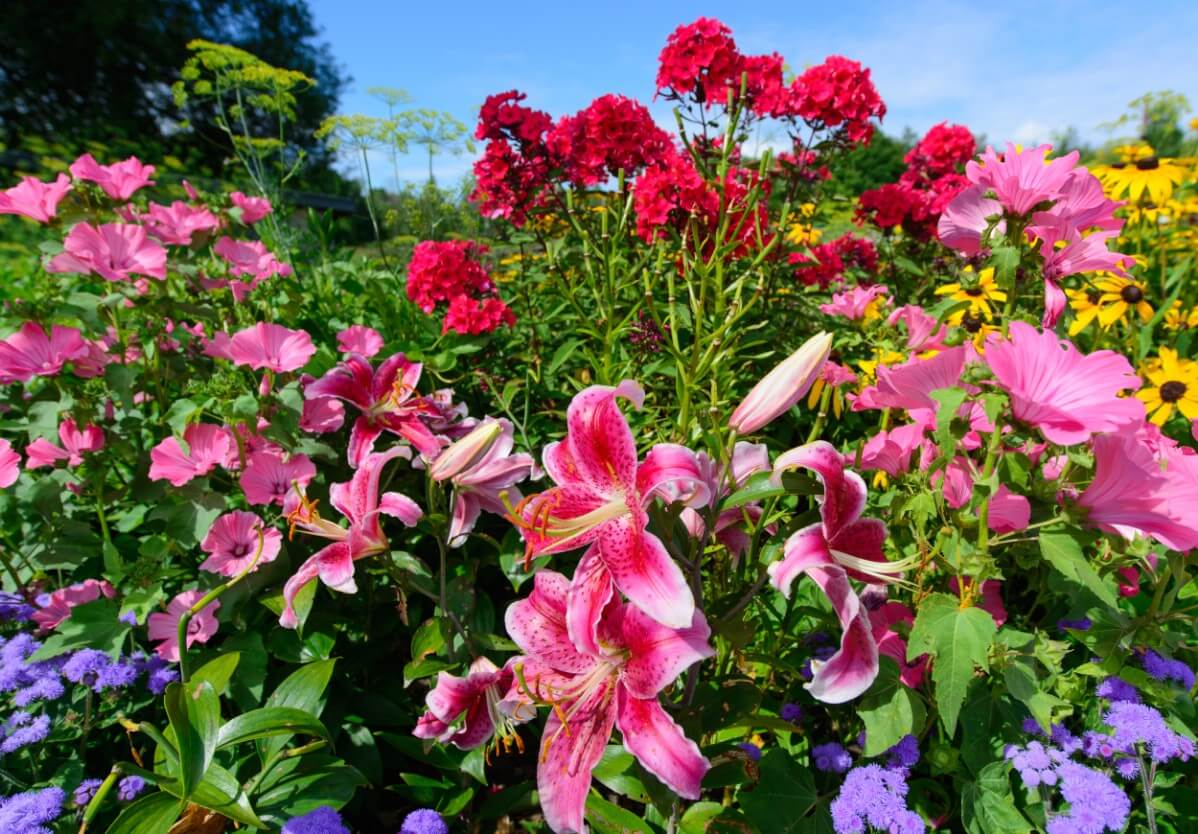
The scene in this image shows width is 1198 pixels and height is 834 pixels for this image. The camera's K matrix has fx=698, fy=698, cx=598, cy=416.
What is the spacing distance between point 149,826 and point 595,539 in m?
0.91

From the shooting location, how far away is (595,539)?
0.93 metres

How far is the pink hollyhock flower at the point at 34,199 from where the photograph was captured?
1.77 metres

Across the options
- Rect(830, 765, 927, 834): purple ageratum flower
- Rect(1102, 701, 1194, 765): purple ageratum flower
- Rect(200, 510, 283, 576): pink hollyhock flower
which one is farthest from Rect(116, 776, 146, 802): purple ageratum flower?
Rect(1102, 701, 1194, 765): purple ageratum flower

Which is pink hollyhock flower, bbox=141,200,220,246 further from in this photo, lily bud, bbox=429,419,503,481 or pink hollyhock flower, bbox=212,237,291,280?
lily bud, bbox=429,419,503,481

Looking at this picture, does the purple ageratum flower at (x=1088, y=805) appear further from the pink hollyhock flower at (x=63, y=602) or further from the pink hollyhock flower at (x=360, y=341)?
the pink hollyhock flower at (x=63, y=602)

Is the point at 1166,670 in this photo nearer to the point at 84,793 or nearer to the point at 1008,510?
the point at 1008,510

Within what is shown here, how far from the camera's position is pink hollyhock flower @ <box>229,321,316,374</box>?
1.65 metres

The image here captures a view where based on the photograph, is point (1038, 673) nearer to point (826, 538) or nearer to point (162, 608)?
point (826, 538)

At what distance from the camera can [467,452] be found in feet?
4.08

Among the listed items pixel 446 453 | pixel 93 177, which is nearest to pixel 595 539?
pixel 446 453

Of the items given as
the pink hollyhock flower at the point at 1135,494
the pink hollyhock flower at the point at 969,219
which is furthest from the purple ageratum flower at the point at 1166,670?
the pink hollyhock flower at the point at 969,219

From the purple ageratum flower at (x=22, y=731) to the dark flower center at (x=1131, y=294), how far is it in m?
3.07

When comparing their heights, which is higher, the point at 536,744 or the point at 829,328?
the point at 829,328

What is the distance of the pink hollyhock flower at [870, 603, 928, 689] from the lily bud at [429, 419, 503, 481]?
2.42 feet
